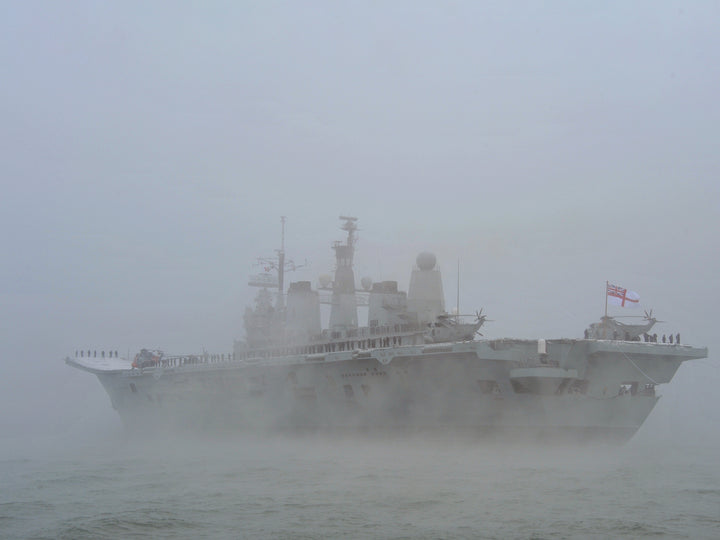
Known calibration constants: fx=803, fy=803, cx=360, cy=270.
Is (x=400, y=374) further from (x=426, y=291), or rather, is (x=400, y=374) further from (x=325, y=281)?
(x=325, y=281)

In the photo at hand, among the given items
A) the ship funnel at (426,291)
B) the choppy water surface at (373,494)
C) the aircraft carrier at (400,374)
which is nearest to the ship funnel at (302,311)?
the aircraft carrier at (400,374)

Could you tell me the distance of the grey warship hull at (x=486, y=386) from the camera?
72.7 feet

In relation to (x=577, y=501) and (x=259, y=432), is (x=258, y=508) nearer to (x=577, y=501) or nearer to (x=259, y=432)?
(x=577, y=501)

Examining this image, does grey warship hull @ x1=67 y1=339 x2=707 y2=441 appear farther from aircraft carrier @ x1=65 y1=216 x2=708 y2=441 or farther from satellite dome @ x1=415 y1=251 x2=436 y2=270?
satellite dome @ x1=415 y1=251 x2=436 y2=270

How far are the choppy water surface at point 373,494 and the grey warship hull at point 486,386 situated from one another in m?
0.85

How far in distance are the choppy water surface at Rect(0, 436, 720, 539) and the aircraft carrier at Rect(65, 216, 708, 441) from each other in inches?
47.0

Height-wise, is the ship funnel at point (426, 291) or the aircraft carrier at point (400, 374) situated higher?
the ship funnel at point (426, 291)

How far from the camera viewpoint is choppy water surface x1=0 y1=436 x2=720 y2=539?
12336 millimetres

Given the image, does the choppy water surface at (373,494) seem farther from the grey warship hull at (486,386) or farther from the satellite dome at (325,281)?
the satellite dome at (325,281)

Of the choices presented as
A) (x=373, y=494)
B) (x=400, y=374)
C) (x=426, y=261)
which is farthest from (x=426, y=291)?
(x=373, y=494)

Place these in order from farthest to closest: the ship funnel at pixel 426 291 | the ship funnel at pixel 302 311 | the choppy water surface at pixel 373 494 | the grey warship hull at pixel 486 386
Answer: the ship funnel at pixel 302 311 < the ship funnel at pixel 426 291 < the grey warship hull at pixel 486 386 < the choppy water surface at pixel 373 494

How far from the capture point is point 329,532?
12.0 metres

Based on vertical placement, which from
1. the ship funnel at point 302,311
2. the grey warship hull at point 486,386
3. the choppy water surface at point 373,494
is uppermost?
the ship funnel at point 302,311

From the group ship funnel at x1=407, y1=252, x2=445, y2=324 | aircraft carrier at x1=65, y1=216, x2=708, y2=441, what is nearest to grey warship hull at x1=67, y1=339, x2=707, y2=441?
aircraft carrier at x1=65, y1=216, x2=708, y2=441
